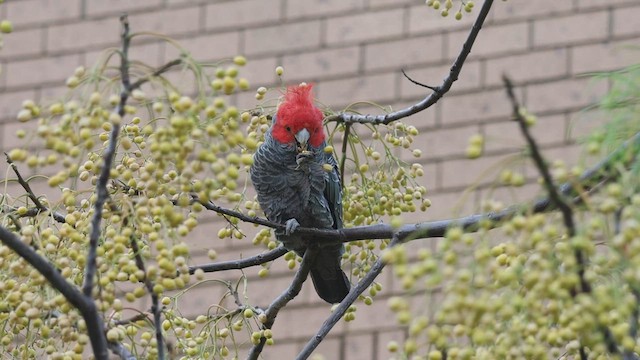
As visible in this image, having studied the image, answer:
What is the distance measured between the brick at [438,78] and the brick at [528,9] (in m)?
0.23

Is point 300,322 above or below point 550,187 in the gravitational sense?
below

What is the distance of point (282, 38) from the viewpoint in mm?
5598

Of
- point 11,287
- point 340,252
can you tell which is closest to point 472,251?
point 11,287

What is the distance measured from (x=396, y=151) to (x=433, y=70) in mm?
445

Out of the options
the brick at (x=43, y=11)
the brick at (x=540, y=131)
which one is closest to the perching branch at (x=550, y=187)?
the brick at (x=540, y=131)

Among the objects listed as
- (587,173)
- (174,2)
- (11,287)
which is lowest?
(11,287)

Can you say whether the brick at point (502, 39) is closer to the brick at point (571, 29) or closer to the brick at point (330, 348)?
the brick at point (571, 29)

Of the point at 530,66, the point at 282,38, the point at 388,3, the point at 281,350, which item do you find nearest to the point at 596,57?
the point at 530,66

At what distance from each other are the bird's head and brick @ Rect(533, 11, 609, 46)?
1622 millimetres

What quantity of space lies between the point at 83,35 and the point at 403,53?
1535mm

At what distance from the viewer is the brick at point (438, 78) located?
5.29 m

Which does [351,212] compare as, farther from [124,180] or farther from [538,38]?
[538,38]

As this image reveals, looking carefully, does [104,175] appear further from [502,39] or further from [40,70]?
[40,70]

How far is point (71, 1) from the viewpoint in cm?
596
